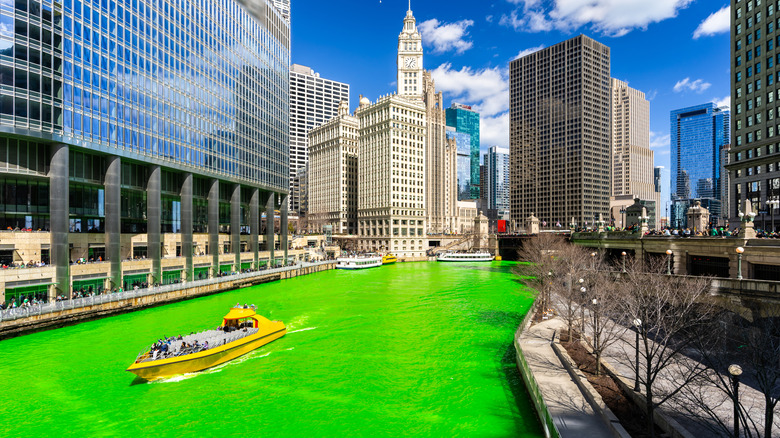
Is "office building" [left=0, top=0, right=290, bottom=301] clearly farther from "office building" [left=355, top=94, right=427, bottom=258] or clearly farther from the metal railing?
Answer: "office building" [left=355, top=94, right=427, bottom=258]

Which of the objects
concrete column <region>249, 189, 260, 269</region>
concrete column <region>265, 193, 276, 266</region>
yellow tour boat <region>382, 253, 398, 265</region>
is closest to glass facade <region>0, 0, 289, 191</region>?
concrete column <region>249, 189, 260, 269</region>

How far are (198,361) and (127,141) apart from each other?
42.5 metres

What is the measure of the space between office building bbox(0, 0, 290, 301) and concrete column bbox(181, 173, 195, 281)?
0.18 metres

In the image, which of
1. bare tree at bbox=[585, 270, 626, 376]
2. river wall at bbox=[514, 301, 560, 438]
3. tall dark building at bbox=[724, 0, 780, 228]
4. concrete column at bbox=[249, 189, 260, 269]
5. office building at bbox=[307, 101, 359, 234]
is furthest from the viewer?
office building at bbox=[307, 101, 359, 234]

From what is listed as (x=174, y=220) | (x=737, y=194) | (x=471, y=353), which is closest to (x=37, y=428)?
(x=471, y=353)

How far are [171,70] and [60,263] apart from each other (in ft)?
117

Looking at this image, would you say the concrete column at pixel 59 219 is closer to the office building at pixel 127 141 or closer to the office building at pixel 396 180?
the office building at pixel 127 141

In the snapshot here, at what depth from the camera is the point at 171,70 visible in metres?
67.8

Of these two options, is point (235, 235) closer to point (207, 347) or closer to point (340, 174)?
point (207, 347)

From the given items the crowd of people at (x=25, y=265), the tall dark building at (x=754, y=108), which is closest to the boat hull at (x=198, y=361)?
the crowd of people at (x=25, y=265)

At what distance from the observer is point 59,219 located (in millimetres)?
48094

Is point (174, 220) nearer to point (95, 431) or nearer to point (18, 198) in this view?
point (18, 198)

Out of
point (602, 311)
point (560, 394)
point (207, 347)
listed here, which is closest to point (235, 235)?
point (207, 347)

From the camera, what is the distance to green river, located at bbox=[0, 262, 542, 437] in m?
23.2
